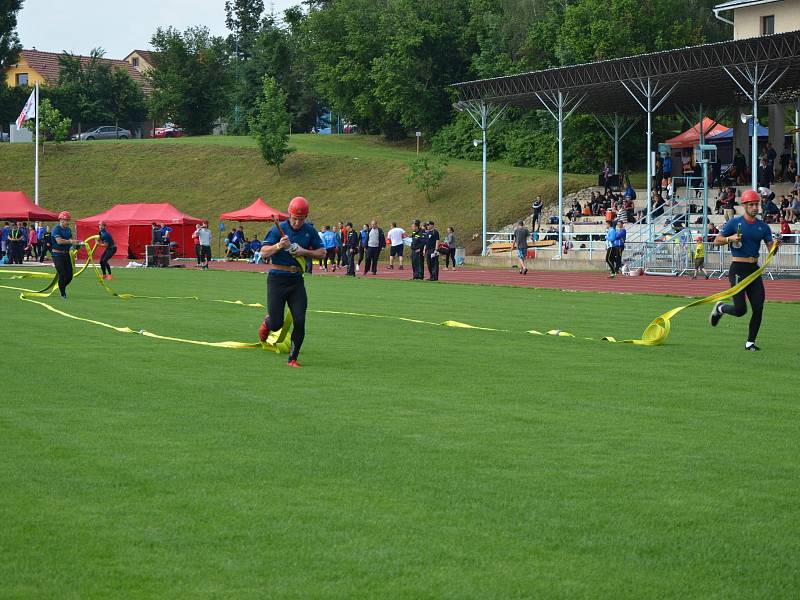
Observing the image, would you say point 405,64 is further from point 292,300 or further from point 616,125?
point 292,300

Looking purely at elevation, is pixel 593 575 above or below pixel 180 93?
below

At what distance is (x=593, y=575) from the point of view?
5.47 m

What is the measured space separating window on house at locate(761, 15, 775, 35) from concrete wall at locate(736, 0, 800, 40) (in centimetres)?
16

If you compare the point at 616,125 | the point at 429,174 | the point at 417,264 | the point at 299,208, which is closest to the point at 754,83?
the point at 417,264

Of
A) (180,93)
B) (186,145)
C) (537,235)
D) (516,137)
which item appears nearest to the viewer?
(537,235)

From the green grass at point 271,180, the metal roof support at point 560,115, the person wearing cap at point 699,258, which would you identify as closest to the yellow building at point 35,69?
the green grass at point 271,180

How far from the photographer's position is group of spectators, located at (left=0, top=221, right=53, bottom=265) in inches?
2135

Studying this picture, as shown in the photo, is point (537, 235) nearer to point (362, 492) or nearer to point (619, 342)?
point (619, 342)

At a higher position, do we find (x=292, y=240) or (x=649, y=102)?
(x=649, y=102)

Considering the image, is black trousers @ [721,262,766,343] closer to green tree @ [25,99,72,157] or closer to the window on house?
the window on house

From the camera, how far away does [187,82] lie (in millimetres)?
96625

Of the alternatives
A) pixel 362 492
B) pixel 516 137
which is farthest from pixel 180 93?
pixel 362 492

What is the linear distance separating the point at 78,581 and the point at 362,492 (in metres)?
2.12

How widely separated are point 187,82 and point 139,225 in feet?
138
